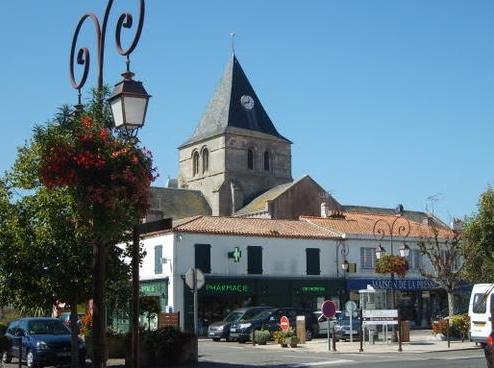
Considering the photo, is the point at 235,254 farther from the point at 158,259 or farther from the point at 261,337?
the point at 261,337

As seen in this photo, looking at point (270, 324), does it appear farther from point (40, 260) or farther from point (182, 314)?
point (40, 260)

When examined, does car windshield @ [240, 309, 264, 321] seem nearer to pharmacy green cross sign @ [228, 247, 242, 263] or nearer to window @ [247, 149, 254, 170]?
pharmacy green cross sign @ [228, 247, 242, 263]

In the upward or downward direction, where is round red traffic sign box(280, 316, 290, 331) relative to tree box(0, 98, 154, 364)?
downward

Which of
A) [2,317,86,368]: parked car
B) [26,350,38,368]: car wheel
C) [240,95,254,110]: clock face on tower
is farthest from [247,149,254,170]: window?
[26,350,38,368]: car wheel

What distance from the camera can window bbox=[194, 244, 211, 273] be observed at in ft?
129

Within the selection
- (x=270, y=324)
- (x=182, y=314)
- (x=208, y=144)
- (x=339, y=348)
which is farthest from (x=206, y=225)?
(x=208, y=144)

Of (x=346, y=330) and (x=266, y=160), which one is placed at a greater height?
(x=266, y=160)

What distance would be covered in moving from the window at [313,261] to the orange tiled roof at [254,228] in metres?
0.87

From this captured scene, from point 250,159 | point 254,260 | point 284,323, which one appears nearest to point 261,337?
point 284,323

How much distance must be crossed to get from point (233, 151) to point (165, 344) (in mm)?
50946

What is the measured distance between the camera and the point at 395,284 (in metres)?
46.1

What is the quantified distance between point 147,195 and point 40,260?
904 centimetres

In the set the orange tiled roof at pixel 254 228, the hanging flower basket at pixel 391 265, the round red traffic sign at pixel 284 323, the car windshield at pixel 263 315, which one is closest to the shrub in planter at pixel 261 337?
the round red traffic sign at pixel 284 323

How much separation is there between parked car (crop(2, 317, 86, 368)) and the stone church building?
40.1 m
